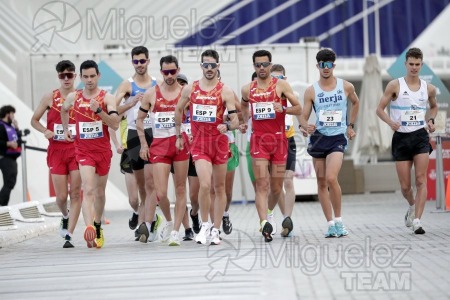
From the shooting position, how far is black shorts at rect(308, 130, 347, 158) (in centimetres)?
1418

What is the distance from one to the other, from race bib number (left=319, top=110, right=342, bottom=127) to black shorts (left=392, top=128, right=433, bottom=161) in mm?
868

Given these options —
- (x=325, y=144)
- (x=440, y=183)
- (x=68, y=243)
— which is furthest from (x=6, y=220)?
(x=440, y=183)

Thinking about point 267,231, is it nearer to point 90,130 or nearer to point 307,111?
point 307,111

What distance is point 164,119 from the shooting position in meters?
13.8

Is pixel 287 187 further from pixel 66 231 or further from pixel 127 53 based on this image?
pixel 127 53

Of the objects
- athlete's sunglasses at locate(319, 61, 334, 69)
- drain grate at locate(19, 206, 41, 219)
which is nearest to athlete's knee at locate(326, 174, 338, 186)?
athlete's sunglasses at locate(319, 61, 334, 69)

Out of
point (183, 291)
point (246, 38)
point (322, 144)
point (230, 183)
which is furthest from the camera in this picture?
point (246, 38)

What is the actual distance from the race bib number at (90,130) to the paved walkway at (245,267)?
1289mm

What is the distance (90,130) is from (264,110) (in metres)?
2.01

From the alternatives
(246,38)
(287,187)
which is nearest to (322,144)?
(287,187)

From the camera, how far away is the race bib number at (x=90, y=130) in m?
13.8

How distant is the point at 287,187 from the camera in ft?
49.0

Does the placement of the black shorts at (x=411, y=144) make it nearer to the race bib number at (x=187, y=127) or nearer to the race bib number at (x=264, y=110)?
the race bib number at (x=264, y=110)

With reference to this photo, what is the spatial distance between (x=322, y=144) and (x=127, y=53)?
12.0 metres
